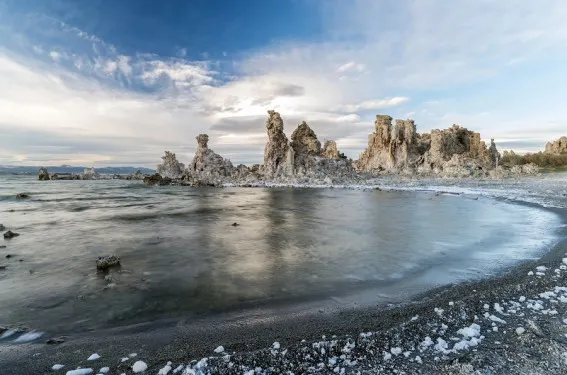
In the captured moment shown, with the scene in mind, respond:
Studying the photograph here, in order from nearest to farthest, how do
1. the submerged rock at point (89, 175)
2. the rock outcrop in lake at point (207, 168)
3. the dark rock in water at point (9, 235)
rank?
the dark rock in water at point (9, 235) → the rock outcrop in lake at point (207, 168) → the submerged rock at point (89, 175)

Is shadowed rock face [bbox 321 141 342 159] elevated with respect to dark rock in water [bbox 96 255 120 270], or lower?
elevated

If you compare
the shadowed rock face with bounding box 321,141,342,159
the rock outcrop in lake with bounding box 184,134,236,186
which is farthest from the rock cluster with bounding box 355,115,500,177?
the rock outcrop in lake with bounding box 184,134,236,186

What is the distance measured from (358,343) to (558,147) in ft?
647

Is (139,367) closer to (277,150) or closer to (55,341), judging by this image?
(55,341)

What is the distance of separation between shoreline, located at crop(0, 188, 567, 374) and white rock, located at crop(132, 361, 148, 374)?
0.11 meters

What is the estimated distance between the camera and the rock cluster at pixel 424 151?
94913 millimetres

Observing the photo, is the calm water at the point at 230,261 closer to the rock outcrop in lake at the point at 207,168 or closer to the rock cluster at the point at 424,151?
the rock outcrop in lake at the point at 207,168

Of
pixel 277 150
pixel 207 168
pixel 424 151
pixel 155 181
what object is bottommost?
pixel 155 181

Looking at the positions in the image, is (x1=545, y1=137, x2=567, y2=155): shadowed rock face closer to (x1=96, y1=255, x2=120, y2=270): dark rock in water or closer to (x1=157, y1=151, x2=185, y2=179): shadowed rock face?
(x1=157, y1=151, x2=185, y2=179): shadowed rock face

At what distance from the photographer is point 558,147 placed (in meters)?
151

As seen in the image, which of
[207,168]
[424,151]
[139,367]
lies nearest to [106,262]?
[139,367]

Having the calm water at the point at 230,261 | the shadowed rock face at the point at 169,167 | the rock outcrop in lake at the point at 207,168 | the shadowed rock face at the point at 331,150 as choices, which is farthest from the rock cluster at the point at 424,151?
the calm water at the point at 230,261

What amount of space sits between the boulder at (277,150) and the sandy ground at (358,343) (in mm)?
85891

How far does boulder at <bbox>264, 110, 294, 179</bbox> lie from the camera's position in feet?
308
